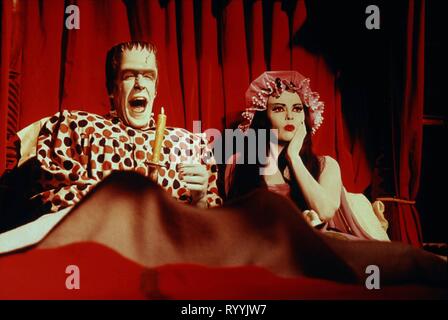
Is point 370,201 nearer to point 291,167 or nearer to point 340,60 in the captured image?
point 291,167

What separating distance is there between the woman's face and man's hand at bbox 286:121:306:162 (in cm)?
1

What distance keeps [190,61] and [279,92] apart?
14.2 inches

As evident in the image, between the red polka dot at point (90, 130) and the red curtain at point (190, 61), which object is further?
the red curtain at point (190, 61)

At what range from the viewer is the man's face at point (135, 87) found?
1.77 metres

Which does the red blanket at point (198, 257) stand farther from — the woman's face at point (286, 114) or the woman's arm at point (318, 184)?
the woman's face at point (286, 114)

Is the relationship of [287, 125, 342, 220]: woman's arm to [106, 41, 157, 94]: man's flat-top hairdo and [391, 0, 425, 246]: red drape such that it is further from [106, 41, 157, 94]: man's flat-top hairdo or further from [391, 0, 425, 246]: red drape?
[106, 41, 157, 94]: man's flat-top hairdo

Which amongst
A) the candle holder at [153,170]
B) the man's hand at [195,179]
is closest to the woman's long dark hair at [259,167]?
the man's hand at [195,179]

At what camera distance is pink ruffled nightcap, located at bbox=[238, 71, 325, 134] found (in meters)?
1.93

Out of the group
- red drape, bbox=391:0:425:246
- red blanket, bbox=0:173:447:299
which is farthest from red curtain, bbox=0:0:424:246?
red blanket, bbox=0:173:447:299

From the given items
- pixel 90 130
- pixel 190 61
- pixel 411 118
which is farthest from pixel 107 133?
pixel 411 118

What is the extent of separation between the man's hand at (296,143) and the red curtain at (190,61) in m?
0.11

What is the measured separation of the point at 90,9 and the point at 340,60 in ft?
3.28

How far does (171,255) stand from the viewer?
1.35 metres

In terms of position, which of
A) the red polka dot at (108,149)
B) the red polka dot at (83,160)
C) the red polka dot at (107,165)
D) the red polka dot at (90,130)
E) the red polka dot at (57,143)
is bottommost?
the red polka dot at (107,165)
